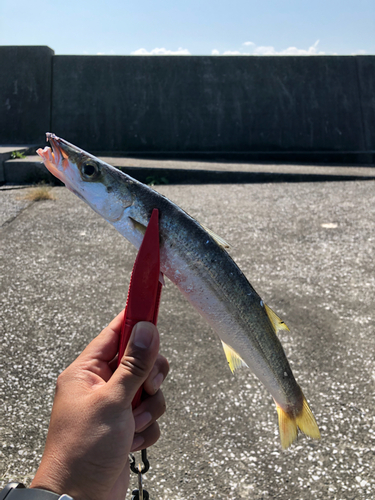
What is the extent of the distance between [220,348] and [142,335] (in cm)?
197

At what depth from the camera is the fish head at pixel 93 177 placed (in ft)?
3.78

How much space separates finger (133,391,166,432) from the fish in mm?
413

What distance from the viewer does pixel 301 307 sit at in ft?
11.8

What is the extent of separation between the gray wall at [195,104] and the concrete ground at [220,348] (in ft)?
14.8

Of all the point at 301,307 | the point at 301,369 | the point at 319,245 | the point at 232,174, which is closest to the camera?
the point at 301,369

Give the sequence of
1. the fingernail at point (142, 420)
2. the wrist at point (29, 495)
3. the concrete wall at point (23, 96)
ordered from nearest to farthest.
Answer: the wrist at point (29, 495) → the fingernail at point (142, 420) → the concrete wall at point (23, 96)

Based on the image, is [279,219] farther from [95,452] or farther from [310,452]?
[95,452]

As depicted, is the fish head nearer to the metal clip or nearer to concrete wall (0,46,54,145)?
the metal clip

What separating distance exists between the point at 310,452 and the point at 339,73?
9.97 m

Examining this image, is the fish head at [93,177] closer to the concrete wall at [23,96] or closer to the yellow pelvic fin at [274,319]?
the yellow pelvic fin at [274,319]

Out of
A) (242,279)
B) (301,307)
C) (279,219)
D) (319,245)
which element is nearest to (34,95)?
(279,219)

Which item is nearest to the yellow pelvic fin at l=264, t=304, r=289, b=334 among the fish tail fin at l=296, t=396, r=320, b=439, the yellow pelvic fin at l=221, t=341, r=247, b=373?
the yellow pelvic fin at l=221, t=341, r=247, b=373

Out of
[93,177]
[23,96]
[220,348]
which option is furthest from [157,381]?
[23,96]

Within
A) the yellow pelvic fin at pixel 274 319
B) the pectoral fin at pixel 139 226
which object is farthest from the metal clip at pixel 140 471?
the pectoral fin at pixel 139 226
